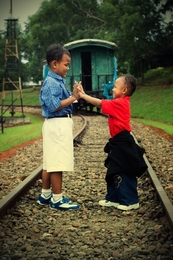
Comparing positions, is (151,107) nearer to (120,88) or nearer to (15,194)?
(120,88)

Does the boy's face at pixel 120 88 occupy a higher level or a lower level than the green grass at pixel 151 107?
higher

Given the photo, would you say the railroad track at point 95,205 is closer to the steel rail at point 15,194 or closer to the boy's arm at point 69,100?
the steel rail at point 15,194

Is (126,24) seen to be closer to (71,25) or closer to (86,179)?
(71,25)

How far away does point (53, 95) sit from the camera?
3861 mm

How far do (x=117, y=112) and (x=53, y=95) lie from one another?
2.22 ft

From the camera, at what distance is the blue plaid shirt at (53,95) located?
385cm

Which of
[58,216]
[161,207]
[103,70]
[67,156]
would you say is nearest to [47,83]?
[67,156]


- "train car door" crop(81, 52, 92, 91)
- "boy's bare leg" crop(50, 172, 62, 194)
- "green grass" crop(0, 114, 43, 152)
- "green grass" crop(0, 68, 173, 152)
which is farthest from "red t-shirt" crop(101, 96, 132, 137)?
"train car door" crop(81, 52, 92, 91)

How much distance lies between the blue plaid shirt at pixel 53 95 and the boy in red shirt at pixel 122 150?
39 cm

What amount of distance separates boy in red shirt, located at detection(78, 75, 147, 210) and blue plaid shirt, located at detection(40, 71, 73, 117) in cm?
39

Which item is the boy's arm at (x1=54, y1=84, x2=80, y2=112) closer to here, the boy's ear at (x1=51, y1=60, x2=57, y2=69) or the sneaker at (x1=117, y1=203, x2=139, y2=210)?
the boy's ear at (x1=51, y1=60, x2=57, y2=69)

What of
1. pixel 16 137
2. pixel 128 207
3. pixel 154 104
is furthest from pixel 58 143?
pixel 154 104

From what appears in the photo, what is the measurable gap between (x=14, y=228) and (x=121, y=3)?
3209 centimetres

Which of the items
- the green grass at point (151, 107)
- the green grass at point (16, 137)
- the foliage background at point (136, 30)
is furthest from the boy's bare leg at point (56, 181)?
the foliage background at point (136, 30)
